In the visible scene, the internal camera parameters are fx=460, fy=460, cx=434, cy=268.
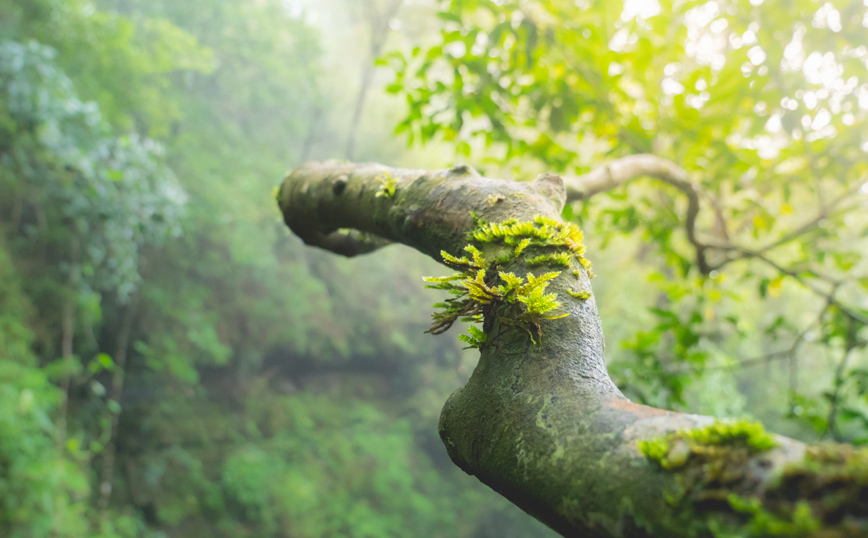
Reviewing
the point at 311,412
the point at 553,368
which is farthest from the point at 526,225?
the point at 311,412

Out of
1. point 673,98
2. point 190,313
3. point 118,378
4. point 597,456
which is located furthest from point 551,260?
point 190,313

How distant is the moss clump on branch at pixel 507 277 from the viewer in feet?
1.96

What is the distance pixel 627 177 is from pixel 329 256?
30.0ft

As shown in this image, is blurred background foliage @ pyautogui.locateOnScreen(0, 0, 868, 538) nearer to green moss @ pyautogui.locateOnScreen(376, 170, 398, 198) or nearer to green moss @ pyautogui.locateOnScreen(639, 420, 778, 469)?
green moss @ pyautogui.locateOnScreen(376, 170, 398, 198)

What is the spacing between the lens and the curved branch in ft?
4.38

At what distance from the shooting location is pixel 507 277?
0.62 m

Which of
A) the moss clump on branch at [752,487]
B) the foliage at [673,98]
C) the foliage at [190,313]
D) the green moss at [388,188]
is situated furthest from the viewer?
the foliage at [190,313]

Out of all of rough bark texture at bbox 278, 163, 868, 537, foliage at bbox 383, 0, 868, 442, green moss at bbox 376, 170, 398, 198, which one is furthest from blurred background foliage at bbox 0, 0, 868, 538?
rough bark texture at bbox 278, 163, 868, 537

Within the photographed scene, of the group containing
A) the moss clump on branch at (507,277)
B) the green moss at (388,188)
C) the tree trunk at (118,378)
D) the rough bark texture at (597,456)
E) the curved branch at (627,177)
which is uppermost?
the curved branch at (627,177)

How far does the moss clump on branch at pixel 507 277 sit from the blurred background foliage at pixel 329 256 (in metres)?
0.96

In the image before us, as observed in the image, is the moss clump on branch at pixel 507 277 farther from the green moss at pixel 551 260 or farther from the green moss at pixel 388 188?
the green moss at pixel 388 188

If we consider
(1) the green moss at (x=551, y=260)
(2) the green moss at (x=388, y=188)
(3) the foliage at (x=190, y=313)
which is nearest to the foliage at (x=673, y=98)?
(2) the green moss at (x=388, y=188)

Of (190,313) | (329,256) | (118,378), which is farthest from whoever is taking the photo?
(329,256)

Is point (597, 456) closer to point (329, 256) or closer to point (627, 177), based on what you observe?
point (627, 177)
